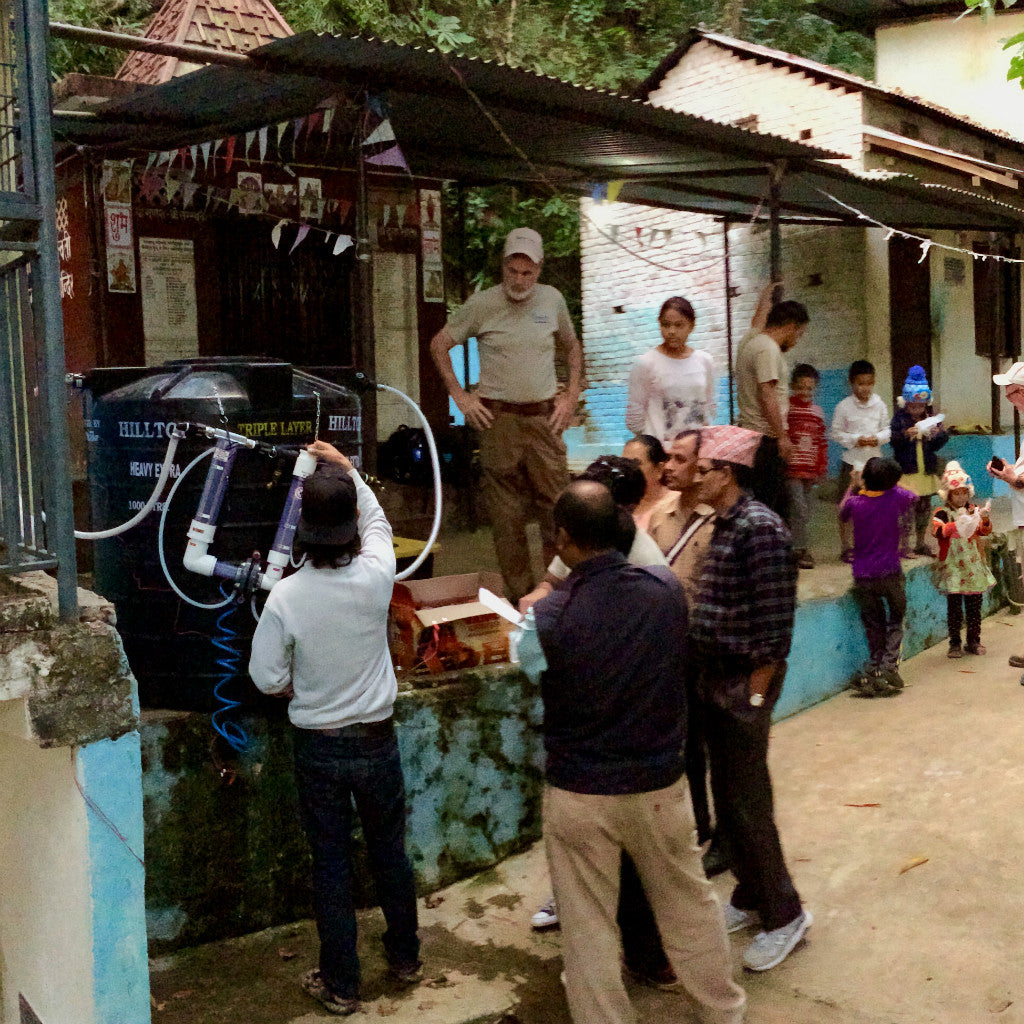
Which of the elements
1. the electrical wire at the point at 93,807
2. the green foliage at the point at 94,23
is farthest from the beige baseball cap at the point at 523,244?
the green foliage at the point at 94,23

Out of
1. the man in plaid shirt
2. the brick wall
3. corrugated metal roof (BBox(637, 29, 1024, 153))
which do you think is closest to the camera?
the man in plaid shirt

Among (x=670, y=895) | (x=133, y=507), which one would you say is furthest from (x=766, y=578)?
(x=133, y=507)

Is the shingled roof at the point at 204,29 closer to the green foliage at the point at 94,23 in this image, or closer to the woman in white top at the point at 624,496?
the green foliage at the point at 94,23

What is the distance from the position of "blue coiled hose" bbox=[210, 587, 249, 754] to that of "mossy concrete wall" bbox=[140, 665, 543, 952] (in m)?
0.05

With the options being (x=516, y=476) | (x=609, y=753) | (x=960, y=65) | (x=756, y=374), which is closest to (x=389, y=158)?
(x=516, y=476)

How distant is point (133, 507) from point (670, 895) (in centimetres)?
228

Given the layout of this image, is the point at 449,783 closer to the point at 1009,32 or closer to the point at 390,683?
the point at 390,683

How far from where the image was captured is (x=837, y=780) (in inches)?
225

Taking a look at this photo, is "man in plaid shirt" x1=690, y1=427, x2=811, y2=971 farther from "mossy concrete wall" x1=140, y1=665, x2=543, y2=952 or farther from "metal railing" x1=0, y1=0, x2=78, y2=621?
"metal railing" x1=0, y1=0, x2=78, y2=621

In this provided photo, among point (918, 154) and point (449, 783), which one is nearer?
point (449, 783)

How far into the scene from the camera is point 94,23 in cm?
1295

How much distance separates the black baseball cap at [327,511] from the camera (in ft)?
11.4

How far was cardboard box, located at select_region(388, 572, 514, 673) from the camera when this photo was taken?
16.3 feet

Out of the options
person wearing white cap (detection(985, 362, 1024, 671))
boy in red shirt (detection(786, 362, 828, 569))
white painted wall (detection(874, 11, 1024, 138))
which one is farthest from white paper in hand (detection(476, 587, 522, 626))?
white painted wall (detection(874, 11, 1024, 138))
